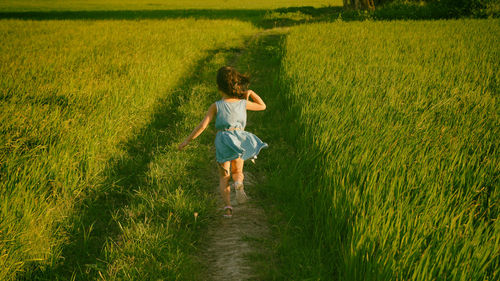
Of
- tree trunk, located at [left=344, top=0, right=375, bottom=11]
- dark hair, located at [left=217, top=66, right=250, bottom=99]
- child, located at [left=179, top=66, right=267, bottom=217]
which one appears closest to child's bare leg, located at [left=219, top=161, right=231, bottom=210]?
child, located at [left=179, top=66, right=267, bottom=217]

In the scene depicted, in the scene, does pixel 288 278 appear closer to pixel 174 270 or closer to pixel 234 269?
pixel 234 269

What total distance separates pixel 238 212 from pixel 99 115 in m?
2.12

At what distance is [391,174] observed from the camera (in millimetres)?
2191

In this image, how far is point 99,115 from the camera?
388 centimetres

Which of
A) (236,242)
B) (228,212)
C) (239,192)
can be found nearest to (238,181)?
(239,192)

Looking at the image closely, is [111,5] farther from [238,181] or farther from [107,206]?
[238,181]

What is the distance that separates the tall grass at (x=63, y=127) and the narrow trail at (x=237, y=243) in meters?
0.35

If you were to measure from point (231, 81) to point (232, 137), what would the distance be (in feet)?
1.49

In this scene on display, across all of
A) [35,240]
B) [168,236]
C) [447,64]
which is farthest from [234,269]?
[447,64]

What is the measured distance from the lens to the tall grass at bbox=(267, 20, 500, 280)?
1583 mm

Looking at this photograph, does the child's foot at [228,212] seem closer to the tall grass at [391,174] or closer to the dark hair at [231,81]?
the tall grass at [391,174]

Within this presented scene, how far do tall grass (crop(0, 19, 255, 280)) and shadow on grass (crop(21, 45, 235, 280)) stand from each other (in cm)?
3

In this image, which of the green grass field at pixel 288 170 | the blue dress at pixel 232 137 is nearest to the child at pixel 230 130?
the blue dress at pixel 232 137

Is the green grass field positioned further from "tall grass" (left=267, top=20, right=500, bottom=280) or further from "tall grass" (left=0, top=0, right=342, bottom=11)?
"tall grass" (left=0, top=0, right=342, bottom=11)
